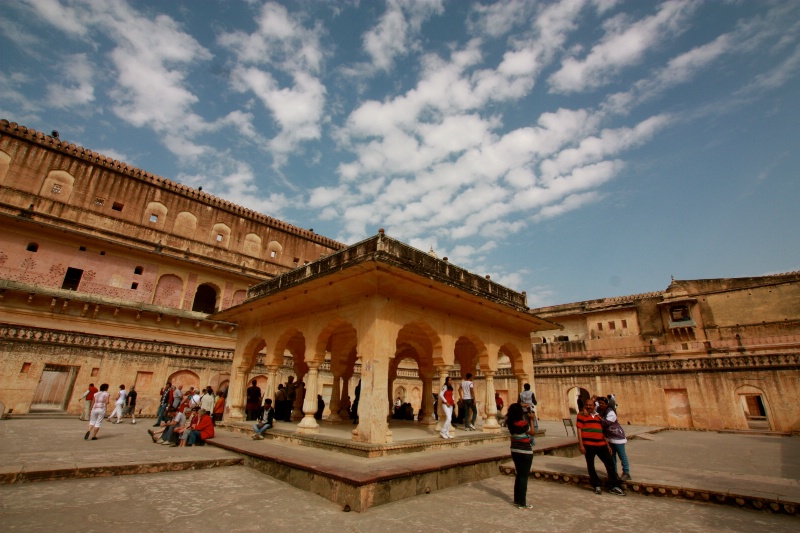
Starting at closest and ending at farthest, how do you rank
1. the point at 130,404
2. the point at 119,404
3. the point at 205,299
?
the point at 119,404 < the point at 130,404 < the point at 205,299

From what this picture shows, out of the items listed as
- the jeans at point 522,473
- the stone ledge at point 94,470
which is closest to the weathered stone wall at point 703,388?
the jeans at point 522,473

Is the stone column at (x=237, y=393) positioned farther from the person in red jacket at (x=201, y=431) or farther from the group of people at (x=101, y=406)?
Answer: the group of people at (x=101, y=406)

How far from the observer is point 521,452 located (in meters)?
5.84

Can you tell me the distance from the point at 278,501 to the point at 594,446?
526 centimetres

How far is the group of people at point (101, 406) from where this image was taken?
9.80 meters

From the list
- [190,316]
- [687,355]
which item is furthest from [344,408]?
[687,355]

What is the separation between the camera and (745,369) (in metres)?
16.6

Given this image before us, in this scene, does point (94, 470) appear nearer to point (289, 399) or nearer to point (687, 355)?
point (289, 399)

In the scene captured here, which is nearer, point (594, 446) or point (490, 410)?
point (594, 446)

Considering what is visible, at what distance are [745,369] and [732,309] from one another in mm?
12830

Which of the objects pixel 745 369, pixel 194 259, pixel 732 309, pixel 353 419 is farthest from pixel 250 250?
pixel 732 309

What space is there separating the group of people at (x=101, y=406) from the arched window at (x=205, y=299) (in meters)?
10.5

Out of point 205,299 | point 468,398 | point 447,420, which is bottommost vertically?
point 447,420

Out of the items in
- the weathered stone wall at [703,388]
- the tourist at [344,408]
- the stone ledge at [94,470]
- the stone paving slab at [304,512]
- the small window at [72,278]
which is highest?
the small window at [72,278]
